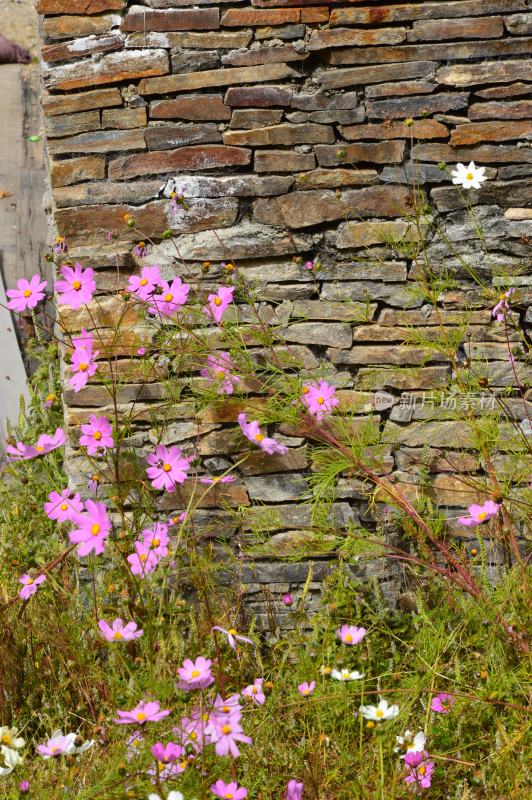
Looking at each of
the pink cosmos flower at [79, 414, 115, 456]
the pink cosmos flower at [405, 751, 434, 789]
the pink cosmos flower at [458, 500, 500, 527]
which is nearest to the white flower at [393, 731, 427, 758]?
the pink cosmos flower at [405, 751, 434, 789]

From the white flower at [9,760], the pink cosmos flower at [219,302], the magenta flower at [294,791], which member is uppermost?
the pink cosmos flower at [219,302]

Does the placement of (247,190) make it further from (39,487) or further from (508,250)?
(39,487)

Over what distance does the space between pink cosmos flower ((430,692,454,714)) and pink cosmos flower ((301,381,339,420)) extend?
0.92m

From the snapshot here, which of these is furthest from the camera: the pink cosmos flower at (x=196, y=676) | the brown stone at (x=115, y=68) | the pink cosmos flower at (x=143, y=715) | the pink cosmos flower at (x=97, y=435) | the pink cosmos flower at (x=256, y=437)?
the brown stone at (x=115, y=68)

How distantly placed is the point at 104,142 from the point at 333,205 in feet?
2.57

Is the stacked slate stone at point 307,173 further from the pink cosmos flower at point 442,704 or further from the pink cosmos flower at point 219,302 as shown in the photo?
the pink cosmos flower at point 442,704

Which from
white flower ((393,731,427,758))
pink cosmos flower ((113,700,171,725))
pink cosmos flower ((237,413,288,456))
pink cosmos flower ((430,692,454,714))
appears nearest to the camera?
pink cosmos flower ((113,700,171,725))

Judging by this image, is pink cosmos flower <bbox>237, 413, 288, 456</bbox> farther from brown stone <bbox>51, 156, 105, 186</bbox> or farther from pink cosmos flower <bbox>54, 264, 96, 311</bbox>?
brown stone <bbox>51, 156, 105, 186</bbox>

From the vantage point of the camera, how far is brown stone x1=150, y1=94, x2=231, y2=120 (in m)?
2.81

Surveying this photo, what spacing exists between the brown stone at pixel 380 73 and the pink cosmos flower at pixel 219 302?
760 mm

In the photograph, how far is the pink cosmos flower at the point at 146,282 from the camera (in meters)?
2.63

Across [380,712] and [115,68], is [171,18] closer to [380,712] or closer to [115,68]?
[115,68]

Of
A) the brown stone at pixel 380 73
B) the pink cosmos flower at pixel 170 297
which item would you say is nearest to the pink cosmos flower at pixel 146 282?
the pink cosmos flower at pixel 170 297

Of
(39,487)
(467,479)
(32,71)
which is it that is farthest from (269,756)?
(32,71)
